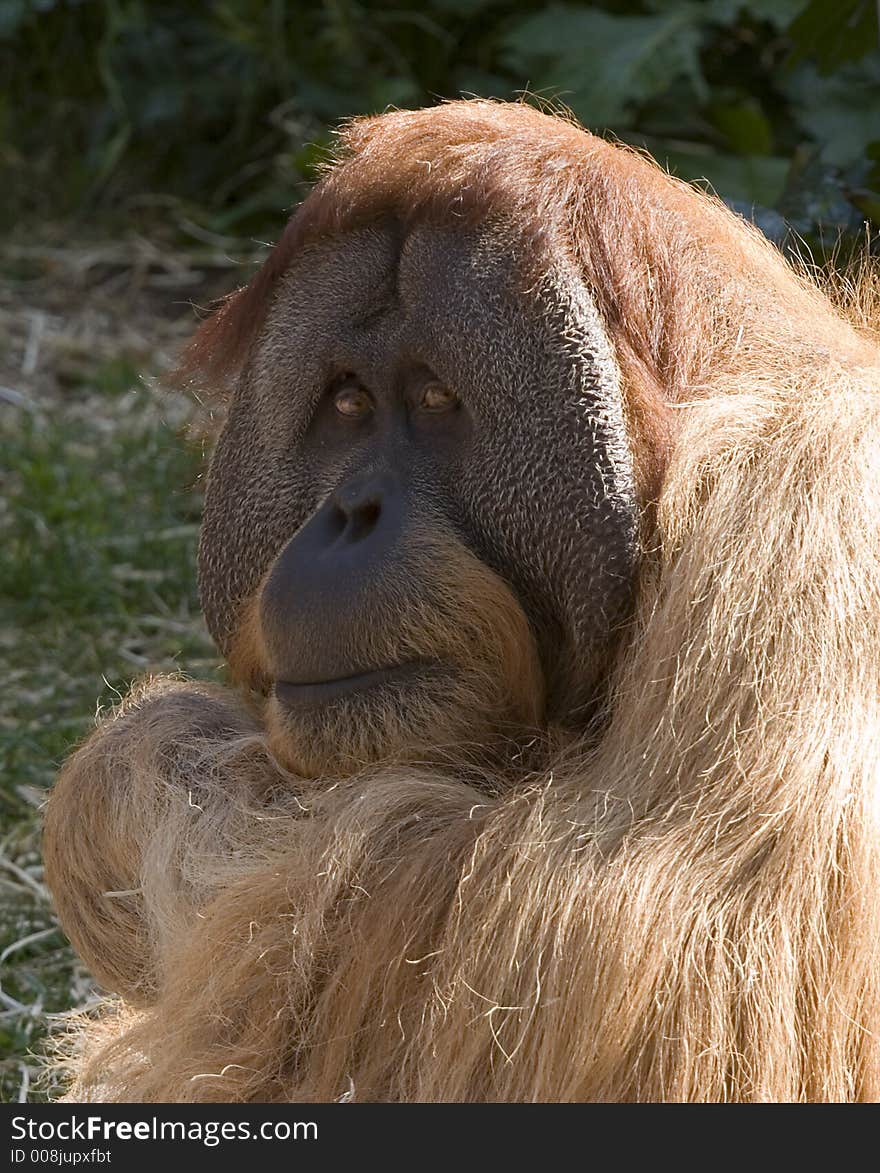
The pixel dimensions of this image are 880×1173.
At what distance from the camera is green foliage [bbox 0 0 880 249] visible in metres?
5.23

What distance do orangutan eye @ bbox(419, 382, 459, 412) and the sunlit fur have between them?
25cm

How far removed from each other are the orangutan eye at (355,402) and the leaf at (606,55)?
114 inches

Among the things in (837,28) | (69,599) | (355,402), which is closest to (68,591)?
(69,599)

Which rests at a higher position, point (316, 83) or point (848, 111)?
point (316, 83)

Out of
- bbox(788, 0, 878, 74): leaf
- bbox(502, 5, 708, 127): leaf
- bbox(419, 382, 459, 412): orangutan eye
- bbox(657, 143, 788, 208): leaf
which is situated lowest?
bbox(419, 382, 459, 412): orangutan eye

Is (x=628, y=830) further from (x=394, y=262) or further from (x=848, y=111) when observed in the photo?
(x=848, y=111)

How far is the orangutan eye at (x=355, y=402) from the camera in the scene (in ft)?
7.86

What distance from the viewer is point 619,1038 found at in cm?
187

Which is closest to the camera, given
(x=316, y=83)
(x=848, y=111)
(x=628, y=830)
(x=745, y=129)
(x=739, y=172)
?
(x=628, y=830)

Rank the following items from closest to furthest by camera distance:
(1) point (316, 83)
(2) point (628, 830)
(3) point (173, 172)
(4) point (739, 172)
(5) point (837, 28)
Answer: (2) point (628, 830) → (5) point (837, 28) → (4) point (739, 172) → (1) point (316, 83) → (3) point (173, 172)

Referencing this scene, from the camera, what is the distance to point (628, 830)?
1974 mm

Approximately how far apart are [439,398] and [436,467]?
0.32 feet

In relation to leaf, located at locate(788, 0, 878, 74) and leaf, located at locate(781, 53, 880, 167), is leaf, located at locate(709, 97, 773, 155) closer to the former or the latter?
leaf, located at locate(781, 53, 880, 167)

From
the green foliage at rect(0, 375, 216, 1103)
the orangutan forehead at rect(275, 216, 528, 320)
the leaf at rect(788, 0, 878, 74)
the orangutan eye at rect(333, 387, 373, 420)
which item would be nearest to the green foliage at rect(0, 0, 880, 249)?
the leaf at rect(788, 0, 878, 74)
